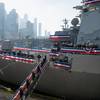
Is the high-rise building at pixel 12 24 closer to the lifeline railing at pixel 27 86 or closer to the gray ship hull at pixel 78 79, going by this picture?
the gray ship hull at pixel 78 79

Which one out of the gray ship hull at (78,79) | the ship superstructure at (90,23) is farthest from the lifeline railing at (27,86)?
the ship superstructure at (90,23)

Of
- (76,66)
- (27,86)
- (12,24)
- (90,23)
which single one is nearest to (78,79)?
(76,66)

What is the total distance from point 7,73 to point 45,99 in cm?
449

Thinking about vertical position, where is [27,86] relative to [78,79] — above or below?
above

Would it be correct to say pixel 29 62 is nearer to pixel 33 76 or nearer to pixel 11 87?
pixel 11 87

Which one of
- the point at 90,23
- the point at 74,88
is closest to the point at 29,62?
the point at 74,88

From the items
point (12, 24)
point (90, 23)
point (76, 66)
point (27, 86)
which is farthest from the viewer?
point (12, 24)

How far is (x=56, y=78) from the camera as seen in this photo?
15633mm

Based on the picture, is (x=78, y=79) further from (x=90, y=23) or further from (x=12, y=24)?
(x=12, y=24)

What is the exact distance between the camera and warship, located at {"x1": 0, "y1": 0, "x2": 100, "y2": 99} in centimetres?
1416

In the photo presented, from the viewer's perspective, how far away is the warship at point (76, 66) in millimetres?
14156

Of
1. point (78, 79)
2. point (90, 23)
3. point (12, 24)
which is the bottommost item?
point (78, 79)

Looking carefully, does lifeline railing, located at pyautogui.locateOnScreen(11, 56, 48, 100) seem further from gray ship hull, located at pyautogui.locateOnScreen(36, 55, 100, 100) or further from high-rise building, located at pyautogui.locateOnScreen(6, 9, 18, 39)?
high-rise building, located at pyautogui.locateOnScreen(6, 9, 18, 39)

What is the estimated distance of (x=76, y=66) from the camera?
47.7 feet
